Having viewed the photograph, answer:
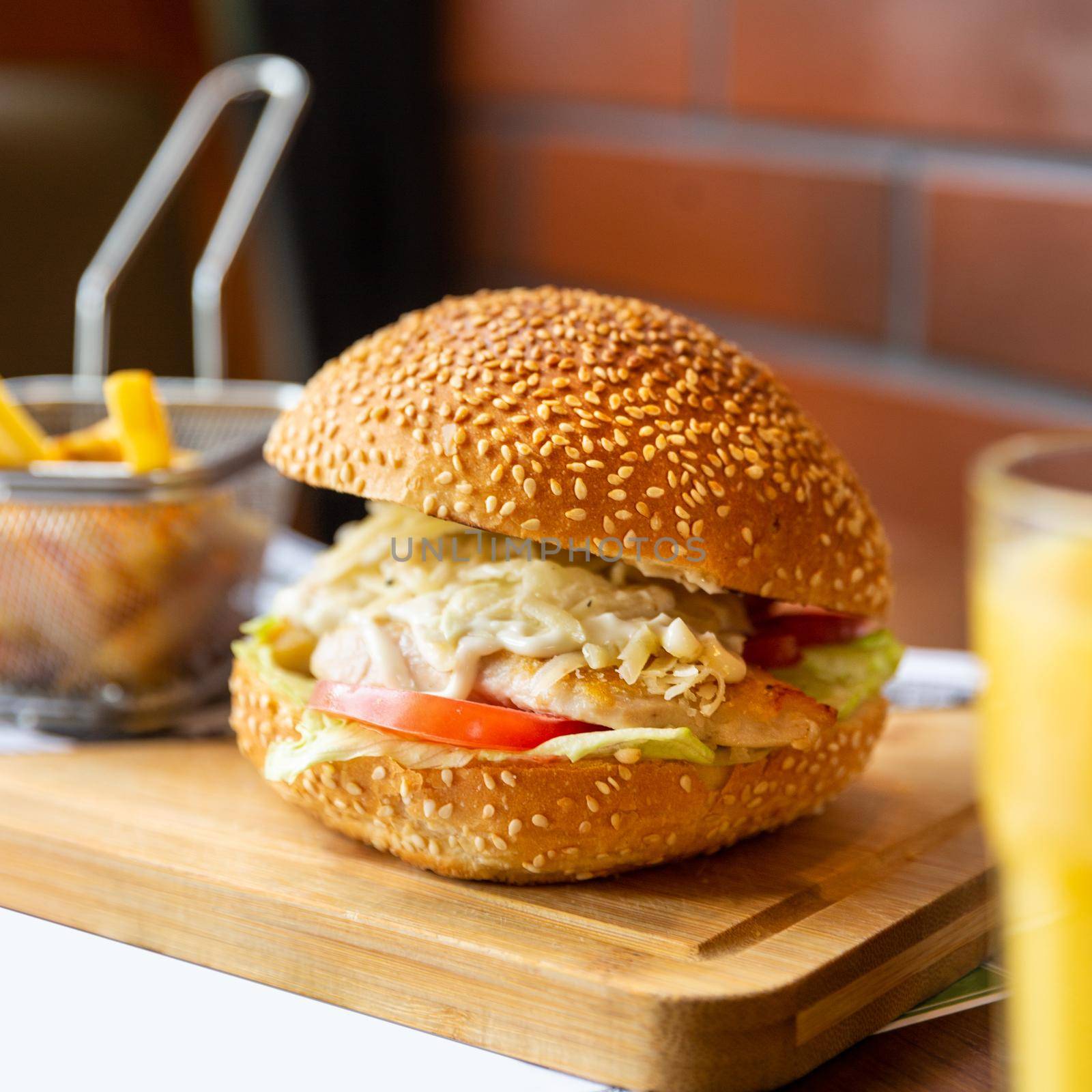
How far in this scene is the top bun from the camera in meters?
1.70

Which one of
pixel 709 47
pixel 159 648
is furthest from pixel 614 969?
pixel 709 47

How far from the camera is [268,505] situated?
9.07 feet

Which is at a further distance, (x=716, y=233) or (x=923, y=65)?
(x=716, y=233)

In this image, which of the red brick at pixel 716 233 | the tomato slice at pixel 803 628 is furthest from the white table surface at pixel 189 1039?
the red brick at pixel 716 233

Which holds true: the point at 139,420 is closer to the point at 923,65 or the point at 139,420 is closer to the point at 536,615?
the point at 536,615

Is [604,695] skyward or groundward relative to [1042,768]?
groundward

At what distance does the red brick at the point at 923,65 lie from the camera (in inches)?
131

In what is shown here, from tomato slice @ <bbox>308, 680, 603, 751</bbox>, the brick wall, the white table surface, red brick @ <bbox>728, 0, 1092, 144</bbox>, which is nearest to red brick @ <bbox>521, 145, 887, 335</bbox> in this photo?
the brick wall

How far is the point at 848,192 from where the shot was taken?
3990 mm

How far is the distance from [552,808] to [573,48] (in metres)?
3.60

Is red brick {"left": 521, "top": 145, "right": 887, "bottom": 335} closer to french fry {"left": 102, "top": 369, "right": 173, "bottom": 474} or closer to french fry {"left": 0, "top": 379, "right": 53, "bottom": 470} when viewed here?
french fry {"left": 102, "top": 369, "right": 173, "bottom": 474}

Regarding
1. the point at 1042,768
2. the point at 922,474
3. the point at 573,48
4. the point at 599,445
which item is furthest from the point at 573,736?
the point at 573,48

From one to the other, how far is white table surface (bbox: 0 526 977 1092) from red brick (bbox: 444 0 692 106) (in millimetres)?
3452

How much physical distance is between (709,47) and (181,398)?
2175 millimetres
